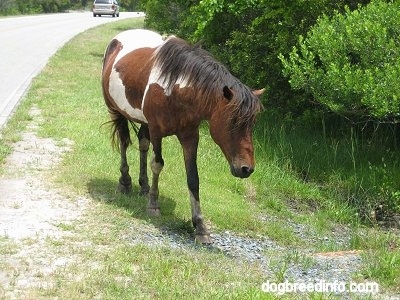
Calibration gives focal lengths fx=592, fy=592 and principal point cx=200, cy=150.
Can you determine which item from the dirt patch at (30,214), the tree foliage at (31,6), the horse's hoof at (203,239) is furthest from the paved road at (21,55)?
the tree foliage at (31,6)

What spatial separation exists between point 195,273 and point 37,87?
10529 mm

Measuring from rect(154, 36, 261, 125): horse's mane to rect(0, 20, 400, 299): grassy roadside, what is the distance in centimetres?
140

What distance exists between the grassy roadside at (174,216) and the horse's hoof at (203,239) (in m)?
0.27

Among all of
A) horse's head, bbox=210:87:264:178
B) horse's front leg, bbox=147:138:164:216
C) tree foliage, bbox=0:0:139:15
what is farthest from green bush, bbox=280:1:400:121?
tree foliage, bbox=0:0:139:15

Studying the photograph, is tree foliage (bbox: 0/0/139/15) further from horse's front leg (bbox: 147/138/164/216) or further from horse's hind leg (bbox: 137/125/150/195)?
horse's front leg (bbox: 147/138/164/216)

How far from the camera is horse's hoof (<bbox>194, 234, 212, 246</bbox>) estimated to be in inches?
231

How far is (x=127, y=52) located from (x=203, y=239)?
252cm

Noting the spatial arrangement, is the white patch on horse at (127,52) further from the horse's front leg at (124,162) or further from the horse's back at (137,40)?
the horse's front leg at (124,162)

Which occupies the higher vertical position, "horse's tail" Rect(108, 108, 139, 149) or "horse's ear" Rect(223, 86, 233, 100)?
"horse's ear" Rect(223, 86, 233, 100)

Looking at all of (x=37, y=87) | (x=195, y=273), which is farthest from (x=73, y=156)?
(x=37, y=87)

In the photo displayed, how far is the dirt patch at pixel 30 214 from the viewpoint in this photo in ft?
15.5

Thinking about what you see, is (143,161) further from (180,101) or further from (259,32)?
(259,32)

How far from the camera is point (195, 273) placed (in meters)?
4.91

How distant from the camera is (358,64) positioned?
350 inches
